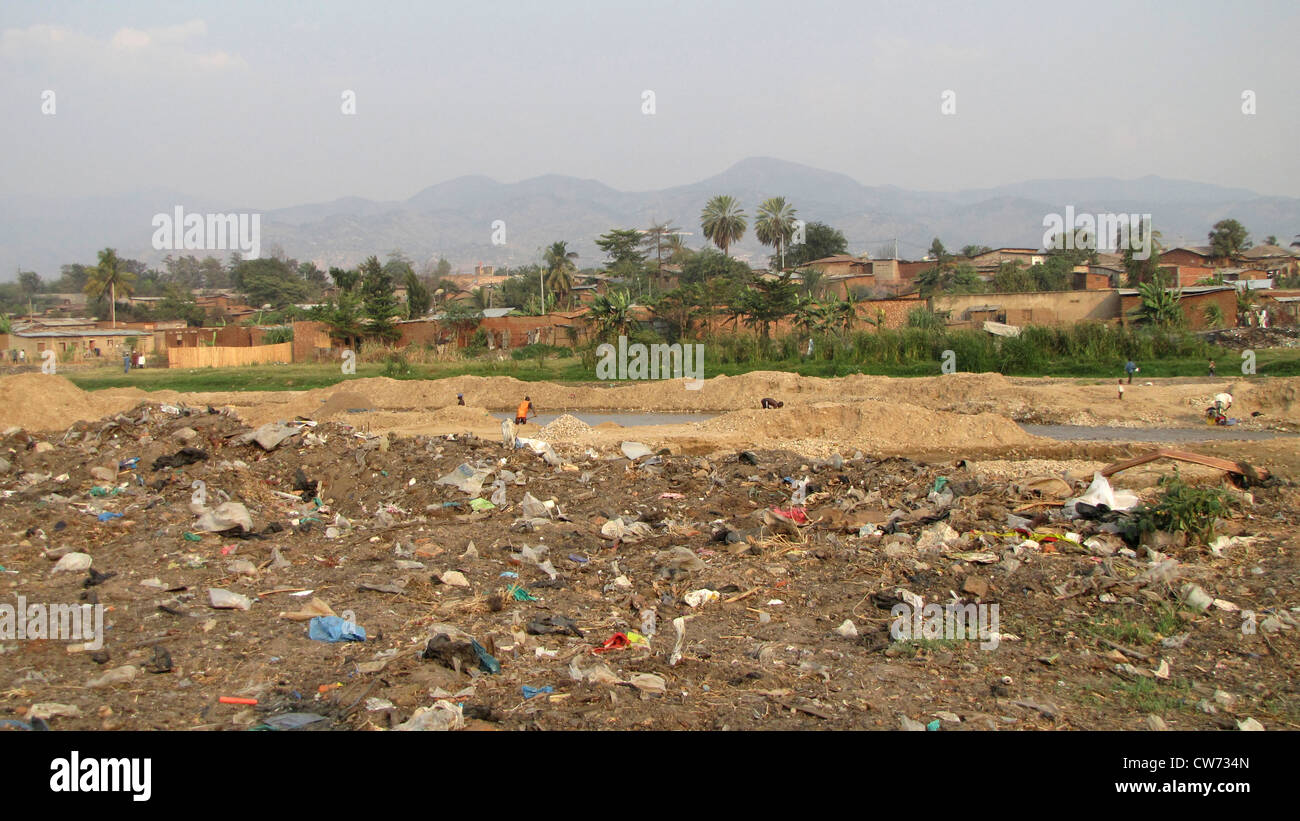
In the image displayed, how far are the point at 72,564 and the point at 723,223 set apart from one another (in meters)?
66.8

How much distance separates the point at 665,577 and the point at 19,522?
6.04 m

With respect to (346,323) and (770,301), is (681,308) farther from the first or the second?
(346,323)

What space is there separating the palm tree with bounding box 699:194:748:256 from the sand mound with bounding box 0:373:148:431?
5435cm

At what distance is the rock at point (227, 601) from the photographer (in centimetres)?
623

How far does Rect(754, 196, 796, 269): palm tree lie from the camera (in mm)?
69000

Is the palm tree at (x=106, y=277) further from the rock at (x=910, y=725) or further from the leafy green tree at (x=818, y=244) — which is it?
the rock at (x=910, y=725)

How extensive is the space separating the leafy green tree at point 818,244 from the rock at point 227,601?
2671 inches

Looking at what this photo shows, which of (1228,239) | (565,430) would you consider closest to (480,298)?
(565,430)

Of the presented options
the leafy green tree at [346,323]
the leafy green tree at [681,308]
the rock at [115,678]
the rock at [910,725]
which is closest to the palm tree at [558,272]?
the leafy green tree at [346,323]

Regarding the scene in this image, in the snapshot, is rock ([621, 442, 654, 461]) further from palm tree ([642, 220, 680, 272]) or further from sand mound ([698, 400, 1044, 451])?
palm tree ([642, 220, 680, 272])

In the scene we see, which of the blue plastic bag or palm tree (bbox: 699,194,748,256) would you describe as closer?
the blue plastic bag

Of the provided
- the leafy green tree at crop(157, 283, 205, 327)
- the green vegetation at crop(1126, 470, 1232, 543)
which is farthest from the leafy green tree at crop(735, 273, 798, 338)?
the leafy green tree at crop(157, 283, 205, 327)
